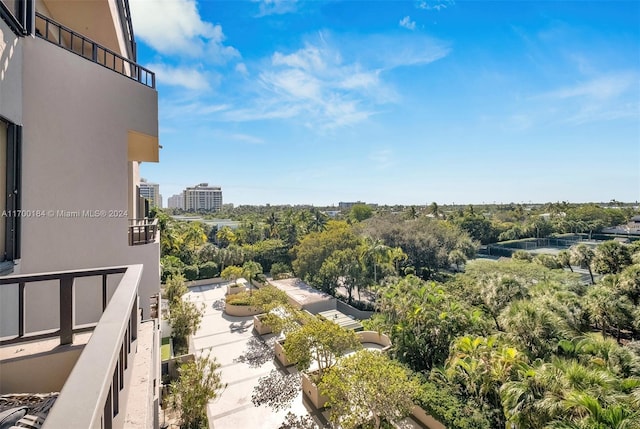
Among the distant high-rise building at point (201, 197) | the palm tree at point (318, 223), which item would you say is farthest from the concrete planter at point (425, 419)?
the distant high-rise building at point (201, 197)

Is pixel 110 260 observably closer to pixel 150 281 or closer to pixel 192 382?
pixel 150 281

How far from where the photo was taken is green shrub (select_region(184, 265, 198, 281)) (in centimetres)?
2634

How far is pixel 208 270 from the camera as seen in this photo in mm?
27984

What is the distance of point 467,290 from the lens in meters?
17.7

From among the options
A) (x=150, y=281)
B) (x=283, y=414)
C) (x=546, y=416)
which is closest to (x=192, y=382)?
(x=283, y=414)

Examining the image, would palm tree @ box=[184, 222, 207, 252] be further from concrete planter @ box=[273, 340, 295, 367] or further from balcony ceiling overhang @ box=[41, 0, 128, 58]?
balcony ceiling overhang @ box=[41, 0, 128, 58]

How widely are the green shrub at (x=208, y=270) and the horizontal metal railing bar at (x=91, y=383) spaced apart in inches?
1095

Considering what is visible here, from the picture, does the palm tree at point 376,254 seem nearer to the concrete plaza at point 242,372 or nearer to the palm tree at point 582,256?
the concrete plaza at point 242,372

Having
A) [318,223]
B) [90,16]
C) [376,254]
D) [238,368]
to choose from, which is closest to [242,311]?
[238,368]

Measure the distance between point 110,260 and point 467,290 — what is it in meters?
17.7

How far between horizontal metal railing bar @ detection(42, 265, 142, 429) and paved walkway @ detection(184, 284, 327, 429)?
1017 cm

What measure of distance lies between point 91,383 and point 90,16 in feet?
25.3

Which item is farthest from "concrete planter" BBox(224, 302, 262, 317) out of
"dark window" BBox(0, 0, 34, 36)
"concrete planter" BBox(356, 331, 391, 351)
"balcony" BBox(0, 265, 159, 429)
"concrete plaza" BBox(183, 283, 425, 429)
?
"dark window" BBox(0, 0, 34, 36)

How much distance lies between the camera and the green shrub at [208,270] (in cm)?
2769
